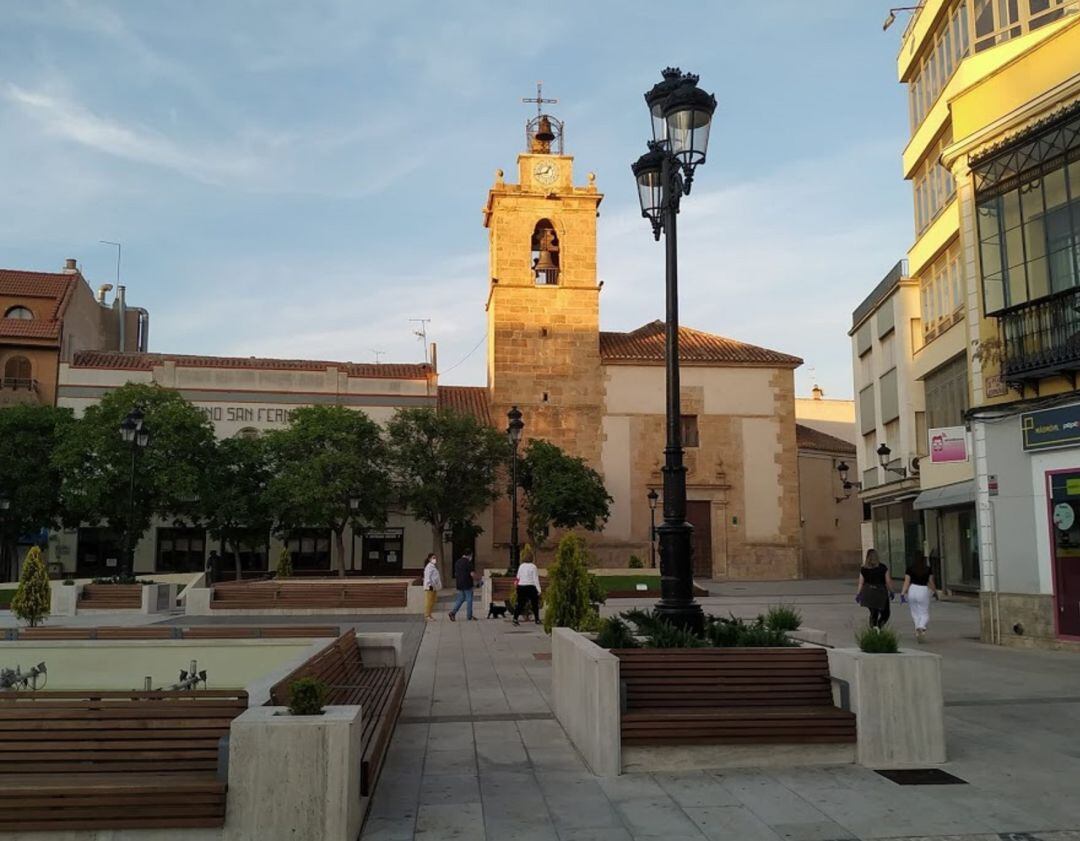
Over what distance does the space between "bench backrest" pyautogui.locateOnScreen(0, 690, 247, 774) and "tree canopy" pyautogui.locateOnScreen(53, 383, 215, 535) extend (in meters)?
31.8

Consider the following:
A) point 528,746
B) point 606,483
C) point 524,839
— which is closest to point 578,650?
point 528,746

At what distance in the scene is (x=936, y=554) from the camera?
28.2 metres

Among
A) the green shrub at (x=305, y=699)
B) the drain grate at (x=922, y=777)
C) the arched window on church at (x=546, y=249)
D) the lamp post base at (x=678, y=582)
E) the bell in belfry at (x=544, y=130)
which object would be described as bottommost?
the drain grate at (x=922, y=777)

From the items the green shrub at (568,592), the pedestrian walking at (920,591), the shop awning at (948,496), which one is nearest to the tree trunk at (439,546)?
the shop awning at (948,496)

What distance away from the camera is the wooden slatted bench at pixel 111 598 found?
23312mm

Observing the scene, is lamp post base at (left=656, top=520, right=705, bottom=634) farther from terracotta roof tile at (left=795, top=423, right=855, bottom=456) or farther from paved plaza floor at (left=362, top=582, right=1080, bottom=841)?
terracotta roof tile at (left=795, top=423, right=855, bottom=456)

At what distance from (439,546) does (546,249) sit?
14797 mm

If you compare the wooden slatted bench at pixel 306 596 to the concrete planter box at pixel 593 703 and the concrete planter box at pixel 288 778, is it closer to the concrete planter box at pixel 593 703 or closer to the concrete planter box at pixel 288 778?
the concrete planter box at pixel 593 703

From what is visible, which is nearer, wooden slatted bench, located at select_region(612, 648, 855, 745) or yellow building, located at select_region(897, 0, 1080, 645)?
wooden slatted bench, located at select_region(612, 648, 855, 745)

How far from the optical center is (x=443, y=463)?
3781 centimetres

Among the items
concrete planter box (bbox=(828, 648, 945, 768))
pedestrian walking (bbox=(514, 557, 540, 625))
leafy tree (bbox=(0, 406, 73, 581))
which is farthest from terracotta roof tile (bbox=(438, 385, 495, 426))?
concrete planter box (bbox=(828, 648, 945, 768))

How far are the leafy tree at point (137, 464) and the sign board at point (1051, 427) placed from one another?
29264mm

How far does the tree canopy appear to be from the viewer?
34938 mm

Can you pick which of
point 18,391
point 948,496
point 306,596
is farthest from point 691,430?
point 18,391
